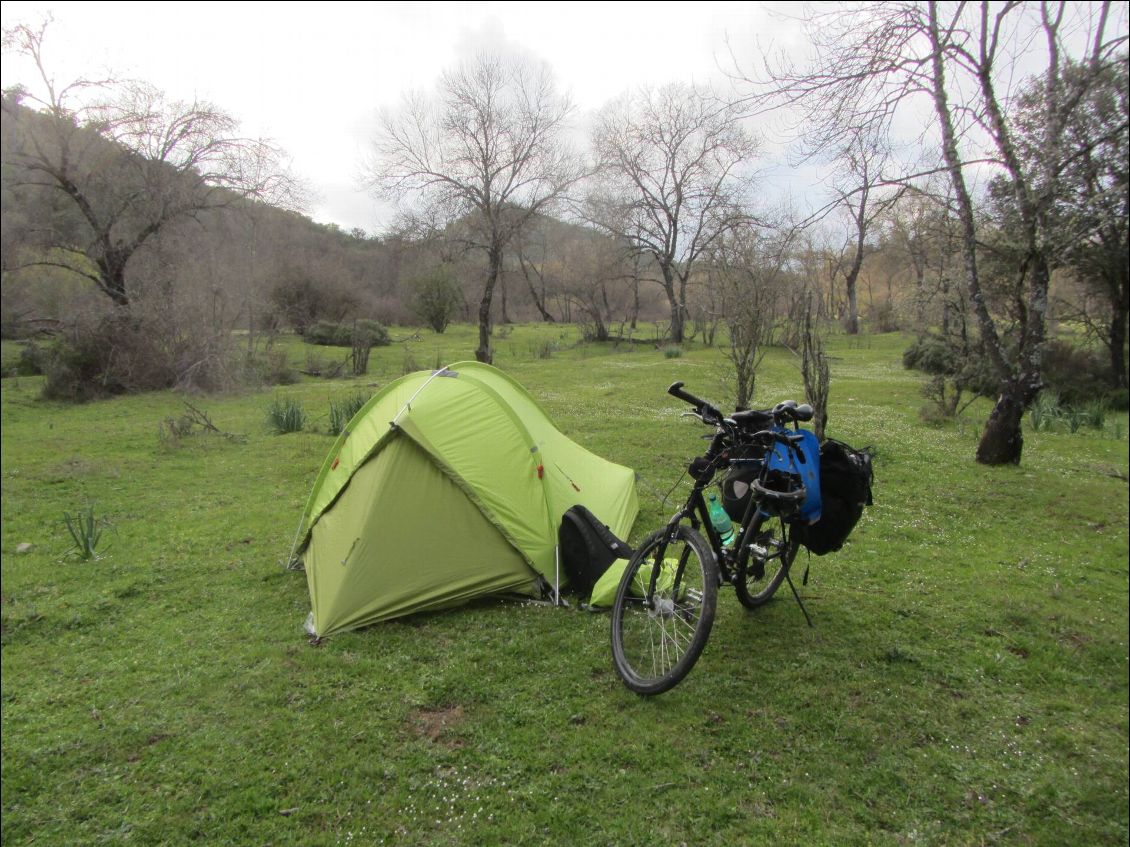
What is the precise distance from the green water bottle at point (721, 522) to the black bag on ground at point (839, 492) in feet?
1.22

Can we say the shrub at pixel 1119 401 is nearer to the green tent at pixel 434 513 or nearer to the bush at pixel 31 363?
the green tent at pixel 434 513

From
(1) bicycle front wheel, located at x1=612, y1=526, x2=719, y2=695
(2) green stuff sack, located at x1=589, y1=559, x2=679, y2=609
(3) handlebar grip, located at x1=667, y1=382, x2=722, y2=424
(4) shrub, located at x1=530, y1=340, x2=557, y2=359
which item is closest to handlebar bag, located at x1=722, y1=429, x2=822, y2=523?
(3) handlebar grip, located at x1=667, y1=382, x2=722, y2=424

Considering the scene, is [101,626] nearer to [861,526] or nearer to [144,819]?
[144,819]

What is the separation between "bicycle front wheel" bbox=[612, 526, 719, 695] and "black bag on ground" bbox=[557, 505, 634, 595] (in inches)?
22.1

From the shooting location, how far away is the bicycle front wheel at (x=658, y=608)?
10.2 ft

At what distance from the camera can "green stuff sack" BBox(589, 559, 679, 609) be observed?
11.6ft

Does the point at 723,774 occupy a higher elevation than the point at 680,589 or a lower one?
lower

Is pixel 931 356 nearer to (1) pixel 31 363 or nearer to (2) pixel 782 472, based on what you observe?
(2) pixel 782 472

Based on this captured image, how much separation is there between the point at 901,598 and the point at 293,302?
941 inches

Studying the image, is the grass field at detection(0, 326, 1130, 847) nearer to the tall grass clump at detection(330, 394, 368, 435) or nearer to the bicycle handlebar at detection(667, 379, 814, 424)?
the bicycle handlebar at detection(667, 379, 814, 424)

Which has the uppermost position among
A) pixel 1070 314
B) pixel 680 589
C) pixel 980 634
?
pixel 1070 314

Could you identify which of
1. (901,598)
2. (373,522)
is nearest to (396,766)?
(373,522)

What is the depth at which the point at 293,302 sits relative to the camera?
2345 centimetres

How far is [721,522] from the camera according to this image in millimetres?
3428
